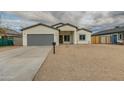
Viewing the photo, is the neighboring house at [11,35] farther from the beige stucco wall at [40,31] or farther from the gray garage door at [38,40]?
the gray garage door at [38,40]

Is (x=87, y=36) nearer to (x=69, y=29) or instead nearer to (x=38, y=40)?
(x=69, y=29)

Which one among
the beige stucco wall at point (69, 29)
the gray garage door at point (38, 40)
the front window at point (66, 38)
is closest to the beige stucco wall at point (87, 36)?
the beige stucco wall at point (69, 29)

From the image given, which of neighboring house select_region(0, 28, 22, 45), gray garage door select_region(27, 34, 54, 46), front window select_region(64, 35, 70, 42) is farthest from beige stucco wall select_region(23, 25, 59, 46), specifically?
front window select_region(64, 35, 70, 42)

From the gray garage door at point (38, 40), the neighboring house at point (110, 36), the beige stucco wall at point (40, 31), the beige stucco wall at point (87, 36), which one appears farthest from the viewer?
the beige stucco wall at point (87, 36)

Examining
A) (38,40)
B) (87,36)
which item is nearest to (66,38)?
(87,36)

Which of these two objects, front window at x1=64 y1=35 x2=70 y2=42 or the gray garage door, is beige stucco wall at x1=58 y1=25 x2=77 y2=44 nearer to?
front window at x1=64 y1=35 x2=70 y2=42

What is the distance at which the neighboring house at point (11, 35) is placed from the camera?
1070 inches

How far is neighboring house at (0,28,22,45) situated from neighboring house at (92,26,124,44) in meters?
10.4

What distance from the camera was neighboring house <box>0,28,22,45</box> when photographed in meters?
27.2

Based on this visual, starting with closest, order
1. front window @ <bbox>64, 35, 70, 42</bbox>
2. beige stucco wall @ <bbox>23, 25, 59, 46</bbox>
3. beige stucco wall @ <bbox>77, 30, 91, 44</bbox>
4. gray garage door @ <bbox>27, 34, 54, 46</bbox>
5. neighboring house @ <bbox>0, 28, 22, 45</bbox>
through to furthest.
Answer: gray garage door @ <bbox>27, 34, 54, 46</bbox> < beige stucco wall @ <bbox>23, 25, 59, 46</bbox> < neighboring house @ <bbox>0, 28, 22, 45</bbox> < beige stucco wall @ <bbox>77, 30, 91, 44</bbox> < front window @ <bbox>64, 35, 70, 42</bbox>

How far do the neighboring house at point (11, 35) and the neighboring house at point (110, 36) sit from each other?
1041 centimetres
